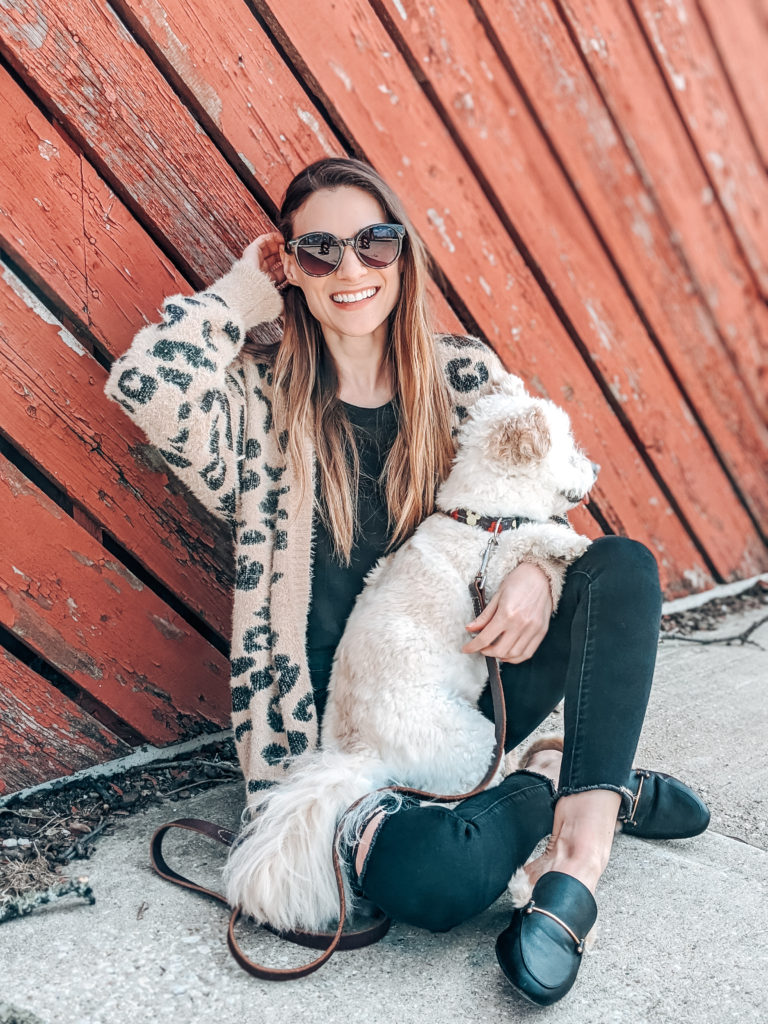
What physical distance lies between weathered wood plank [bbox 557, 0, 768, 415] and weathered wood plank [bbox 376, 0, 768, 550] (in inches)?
4.7

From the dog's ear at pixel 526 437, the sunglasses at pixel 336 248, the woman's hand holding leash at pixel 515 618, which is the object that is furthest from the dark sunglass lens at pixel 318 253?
the woman's hand holding leash at pixel 515 618

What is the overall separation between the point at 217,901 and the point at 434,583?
0.74m

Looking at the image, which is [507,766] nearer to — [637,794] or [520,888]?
[637,794]

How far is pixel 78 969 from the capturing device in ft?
4.84

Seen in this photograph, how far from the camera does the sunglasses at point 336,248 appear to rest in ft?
6.35

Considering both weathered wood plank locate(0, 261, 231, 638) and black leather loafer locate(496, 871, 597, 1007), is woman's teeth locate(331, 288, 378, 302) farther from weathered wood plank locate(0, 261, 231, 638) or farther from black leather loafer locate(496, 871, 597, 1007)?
black leather loafer locate(496, 871, 597, 1007)

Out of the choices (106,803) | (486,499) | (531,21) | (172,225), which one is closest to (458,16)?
(531,21)

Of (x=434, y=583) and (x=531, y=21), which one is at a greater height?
(x=531, y=21)

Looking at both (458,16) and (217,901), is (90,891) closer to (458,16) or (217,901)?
(217,901)

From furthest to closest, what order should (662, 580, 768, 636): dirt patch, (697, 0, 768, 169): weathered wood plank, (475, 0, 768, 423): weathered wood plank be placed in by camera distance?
(697, 0, 768, 169): weathered wood plank < (662, 580, 768, 636): dirt patch < (475, 0, 768, 423): weathered wood plank

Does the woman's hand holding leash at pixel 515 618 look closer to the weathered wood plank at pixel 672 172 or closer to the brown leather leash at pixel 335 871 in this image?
the brown leather leash at pixel 335 871

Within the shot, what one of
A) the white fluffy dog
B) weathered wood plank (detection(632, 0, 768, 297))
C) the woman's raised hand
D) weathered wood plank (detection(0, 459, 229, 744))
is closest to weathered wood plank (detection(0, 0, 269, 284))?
the woman's raised hand

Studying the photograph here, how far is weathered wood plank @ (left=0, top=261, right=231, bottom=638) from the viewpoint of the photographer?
2014 mm

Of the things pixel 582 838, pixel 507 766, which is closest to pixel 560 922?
pixel 582 838
